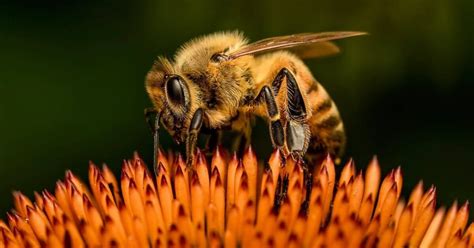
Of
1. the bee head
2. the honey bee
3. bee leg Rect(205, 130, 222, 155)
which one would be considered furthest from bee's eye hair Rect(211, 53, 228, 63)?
bee leg Rect(205, 130, 222, 155)

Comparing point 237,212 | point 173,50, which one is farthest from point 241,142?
point 173,50

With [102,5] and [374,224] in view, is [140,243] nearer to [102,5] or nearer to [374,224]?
[374,224]

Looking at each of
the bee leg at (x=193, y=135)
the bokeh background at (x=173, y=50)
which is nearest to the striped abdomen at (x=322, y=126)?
the bee leg at (x=193, y=135)

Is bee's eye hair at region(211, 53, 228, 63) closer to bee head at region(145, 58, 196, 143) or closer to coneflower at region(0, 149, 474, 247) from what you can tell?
bee head at region(145, 58, 196, 143)

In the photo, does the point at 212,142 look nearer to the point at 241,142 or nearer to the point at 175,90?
the point at 241,142

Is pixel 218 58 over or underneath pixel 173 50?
underneath

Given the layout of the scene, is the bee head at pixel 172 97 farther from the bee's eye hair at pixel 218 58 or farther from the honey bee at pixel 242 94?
the bee's eye hair at pixel 218 58

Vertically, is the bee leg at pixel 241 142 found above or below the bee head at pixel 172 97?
below
